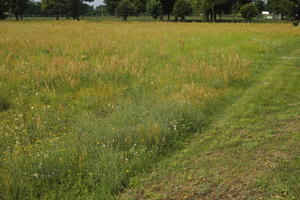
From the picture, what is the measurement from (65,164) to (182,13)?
61013 millimetres

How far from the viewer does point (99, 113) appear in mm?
6500

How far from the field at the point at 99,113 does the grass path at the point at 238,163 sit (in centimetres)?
34

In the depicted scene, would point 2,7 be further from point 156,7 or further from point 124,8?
point 156,7

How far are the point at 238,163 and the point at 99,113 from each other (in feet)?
11.1

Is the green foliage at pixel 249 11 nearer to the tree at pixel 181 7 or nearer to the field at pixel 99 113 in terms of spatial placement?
the tree at pixel 181 7

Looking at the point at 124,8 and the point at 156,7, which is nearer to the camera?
the point at 156,7

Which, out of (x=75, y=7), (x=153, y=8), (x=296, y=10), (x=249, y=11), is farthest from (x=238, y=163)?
(x=75, y=7)

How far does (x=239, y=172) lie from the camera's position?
4.17 m

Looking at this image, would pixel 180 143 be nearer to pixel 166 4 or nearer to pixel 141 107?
pixel 141 107

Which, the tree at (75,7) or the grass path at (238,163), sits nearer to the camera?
the grass path at (238,163)

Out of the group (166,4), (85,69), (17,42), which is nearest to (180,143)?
(85,69)

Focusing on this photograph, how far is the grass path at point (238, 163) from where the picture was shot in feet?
12.3

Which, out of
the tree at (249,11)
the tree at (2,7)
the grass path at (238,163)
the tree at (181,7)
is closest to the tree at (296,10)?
the grass path at (238,163)

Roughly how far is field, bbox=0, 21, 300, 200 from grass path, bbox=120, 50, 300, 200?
34 cm
